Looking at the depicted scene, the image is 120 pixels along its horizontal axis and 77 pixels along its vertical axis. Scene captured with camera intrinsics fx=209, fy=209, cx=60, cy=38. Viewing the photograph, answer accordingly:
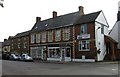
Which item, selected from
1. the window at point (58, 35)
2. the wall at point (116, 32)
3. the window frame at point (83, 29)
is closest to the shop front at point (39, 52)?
the window at point (58, 35)

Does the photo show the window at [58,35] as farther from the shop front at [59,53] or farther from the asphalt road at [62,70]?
the asphalt road at [62,70]

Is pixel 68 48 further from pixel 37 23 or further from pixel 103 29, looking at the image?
pixel 37 23

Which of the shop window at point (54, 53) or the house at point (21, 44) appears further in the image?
the house at point (21, 44)

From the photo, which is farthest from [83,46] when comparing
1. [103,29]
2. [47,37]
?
[47,37]

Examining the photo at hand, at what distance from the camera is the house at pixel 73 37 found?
117 feet

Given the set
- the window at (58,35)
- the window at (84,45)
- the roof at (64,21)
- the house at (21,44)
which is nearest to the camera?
the window at (84,45)

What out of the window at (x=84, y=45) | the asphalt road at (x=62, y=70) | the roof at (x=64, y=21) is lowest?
the asphalt road at (x=62, y=70)

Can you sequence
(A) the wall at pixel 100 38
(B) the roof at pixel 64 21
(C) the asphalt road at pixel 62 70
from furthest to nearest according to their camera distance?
(B) the roof at pixel 64 21, (A) the wall at pixel 100 38, (C) the asphalt road at pixel 62 70

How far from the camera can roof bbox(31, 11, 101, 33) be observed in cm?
3809

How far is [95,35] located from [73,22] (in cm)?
639

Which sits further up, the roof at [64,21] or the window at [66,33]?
the roof at [64,21]

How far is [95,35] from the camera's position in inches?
1384

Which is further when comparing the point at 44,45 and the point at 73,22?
the point at 44,45

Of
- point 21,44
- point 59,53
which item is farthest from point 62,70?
point 21,44
